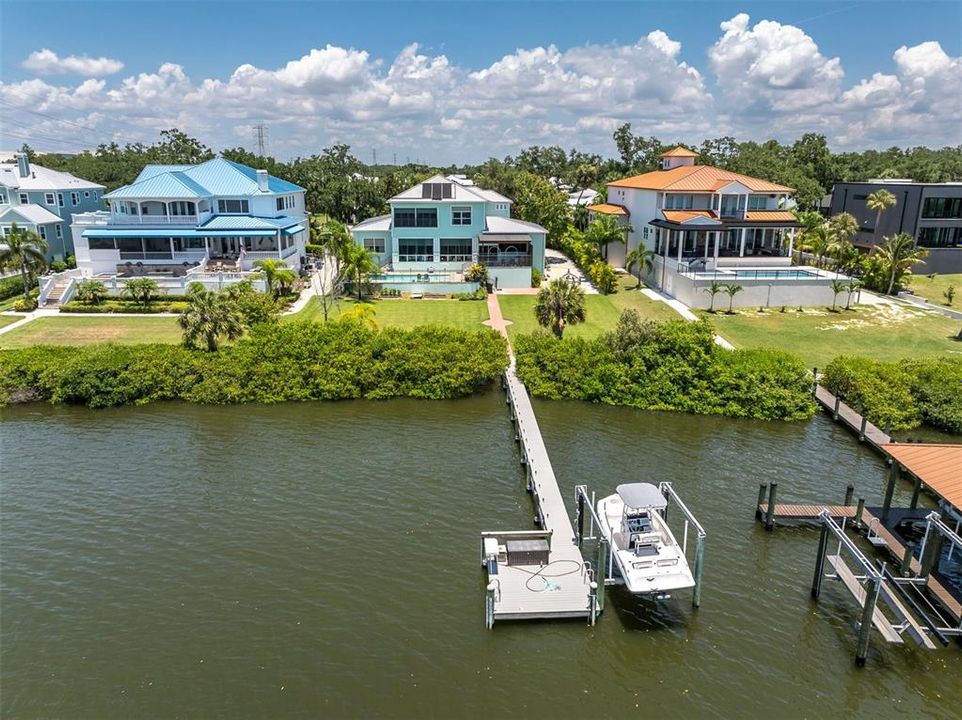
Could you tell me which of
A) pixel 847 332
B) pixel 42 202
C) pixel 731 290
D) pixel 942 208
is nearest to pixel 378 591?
pixel 731 290

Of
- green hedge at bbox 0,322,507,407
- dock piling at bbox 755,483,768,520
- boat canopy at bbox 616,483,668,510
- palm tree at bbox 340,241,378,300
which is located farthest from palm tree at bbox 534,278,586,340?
palm tree at bbox 340,241,378,300

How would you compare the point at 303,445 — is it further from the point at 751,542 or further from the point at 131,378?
the point at 751,542

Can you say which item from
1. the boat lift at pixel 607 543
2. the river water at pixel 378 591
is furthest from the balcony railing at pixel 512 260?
the boat lift at pixel 607 543

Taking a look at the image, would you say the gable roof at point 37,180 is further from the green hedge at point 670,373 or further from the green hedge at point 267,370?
the green hedge at point 670,373

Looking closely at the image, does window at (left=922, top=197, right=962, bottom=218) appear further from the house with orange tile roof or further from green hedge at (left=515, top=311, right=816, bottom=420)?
green hedge at (left=515, top=311, right=816, bottom=420)

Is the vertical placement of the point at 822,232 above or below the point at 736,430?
above

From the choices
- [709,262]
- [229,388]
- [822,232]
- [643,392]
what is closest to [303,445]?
[229,388]

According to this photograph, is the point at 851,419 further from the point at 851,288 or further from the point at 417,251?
the point at 417,251
